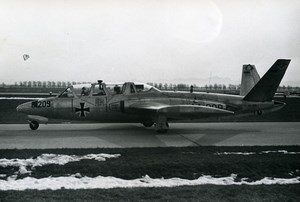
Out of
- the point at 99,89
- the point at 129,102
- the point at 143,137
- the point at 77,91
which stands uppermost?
the point at 99,89

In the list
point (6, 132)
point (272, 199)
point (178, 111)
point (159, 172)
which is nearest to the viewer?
point (272, 199)

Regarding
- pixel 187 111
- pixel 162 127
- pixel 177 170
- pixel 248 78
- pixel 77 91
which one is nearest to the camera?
pixel 177 170

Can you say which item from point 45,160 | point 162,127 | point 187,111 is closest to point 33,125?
point 162,127

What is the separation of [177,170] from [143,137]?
5730 millimetres

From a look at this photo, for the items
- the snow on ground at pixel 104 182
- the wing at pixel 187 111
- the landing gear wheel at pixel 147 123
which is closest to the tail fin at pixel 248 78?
the landing gear wheel at pixel 147 123

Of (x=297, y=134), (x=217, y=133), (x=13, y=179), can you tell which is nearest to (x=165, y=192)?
(x=13, y=179)

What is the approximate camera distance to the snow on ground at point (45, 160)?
Result: 8.28m

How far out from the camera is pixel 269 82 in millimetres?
15242

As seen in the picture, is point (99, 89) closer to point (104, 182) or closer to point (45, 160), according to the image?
point (45, 160)

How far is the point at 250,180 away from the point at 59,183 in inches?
163

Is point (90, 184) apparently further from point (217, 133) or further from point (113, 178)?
point (217, 133)

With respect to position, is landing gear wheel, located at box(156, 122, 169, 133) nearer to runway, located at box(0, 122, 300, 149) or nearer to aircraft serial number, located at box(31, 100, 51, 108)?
runway, located at box(0, 122, 300, 149)

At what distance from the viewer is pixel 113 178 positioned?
24.1ft

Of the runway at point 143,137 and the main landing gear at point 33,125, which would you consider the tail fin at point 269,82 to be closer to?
the runway at point 143,137
